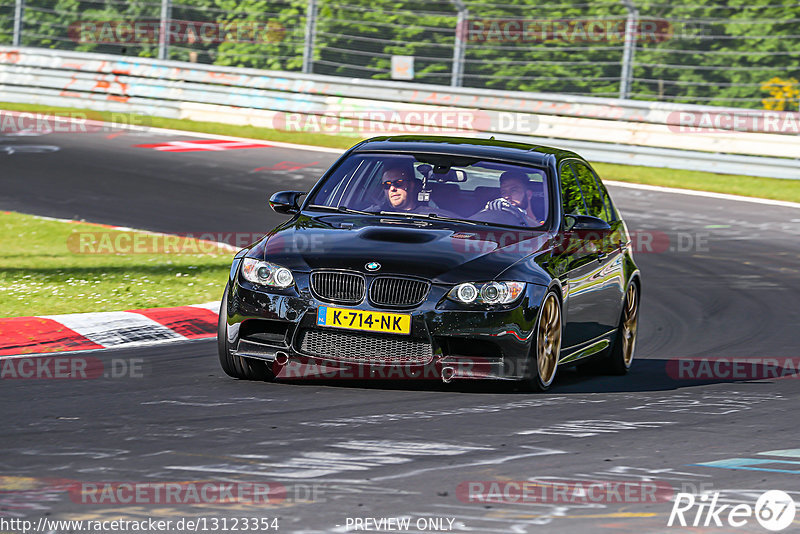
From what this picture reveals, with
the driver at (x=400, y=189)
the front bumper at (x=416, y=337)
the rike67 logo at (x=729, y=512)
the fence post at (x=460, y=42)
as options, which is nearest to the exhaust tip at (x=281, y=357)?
the front bumper at (x=416, y=337)

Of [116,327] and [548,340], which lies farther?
[116,327]

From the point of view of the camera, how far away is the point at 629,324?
1028cm

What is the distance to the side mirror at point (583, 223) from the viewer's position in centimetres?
915

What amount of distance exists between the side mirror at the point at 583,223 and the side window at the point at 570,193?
0.12m

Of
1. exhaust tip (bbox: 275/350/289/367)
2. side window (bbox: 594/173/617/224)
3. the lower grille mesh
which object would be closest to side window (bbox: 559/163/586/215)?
side window (bbox: 594/173/617/224)

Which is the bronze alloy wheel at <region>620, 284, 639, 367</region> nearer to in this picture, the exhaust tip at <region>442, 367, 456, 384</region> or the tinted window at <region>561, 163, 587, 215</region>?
the tinted window at <region>561, 163, 587, 215</region>

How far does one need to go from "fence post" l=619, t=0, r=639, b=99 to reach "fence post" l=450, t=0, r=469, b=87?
2589 millimetres

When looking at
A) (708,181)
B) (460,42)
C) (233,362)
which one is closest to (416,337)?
(233,362)

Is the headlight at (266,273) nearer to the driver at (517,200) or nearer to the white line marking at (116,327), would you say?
the driver at (517,200)

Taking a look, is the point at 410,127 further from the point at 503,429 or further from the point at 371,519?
the point at 371,519

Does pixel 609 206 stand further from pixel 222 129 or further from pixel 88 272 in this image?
pixel 222 129

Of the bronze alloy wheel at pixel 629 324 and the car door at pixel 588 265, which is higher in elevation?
the car door at pixel 588 265

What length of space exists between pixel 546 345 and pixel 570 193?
1.52m

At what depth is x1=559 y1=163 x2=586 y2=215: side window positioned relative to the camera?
9477 mm
